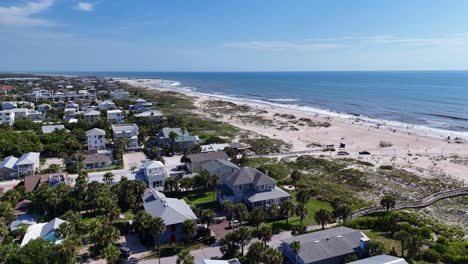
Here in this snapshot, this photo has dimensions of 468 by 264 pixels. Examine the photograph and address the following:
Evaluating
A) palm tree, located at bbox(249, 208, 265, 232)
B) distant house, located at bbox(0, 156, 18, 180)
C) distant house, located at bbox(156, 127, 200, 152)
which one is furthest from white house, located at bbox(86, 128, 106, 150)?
palm tree, located at bbox(249, 208, 265, 232)

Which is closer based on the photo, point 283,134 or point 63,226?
point 63,226

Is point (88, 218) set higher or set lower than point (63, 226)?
lower

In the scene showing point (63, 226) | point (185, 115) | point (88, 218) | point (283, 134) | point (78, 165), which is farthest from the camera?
point (185, 115)

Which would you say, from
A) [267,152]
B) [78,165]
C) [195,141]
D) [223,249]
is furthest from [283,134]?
[223,249]

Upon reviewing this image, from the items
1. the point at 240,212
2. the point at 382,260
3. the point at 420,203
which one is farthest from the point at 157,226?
the point at 420,203

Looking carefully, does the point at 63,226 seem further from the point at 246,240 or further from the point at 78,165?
the point at 78,165

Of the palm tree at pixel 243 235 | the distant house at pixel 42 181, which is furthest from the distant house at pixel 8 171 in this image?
the palm tree at pixel 243 235
